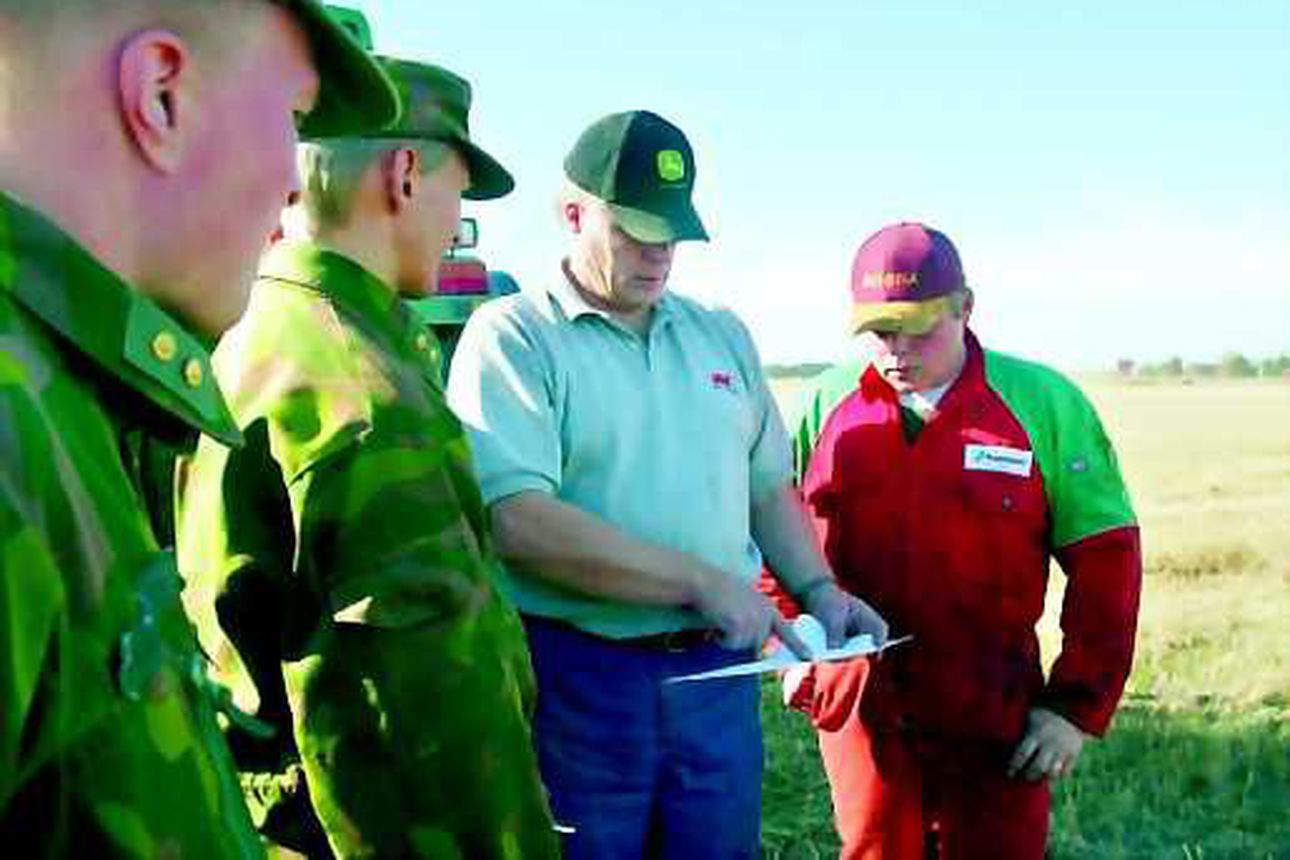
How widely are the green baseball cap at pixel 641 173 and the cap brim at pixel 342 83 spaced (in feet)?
5.39

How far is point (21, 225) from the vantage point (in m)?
0.98

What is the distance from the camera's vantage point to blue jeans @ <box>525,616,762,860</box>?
3027 mm

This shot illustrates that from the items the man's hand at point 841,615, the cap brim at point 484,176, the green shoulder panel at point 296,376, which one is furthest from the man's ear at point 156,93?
the man's hand at point 841,615

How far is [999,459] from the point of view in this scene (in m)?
3.35

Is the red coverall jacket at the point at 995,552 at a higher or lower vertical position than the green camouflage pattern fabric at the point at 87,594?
lower

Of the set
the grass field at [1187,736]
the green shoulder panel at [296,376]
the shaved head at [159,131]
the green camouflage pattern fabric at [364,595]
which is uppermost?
the shaved head at [159,131]

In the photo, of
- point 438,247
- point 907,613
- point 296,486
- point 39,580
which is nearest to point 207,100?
point 39,580

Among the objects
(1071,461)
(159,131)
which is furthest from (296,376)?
(1071,461)

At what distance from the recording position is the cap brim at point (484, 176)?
7.71 ft

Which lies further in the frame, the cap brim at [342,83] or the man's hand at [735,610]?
the man's hand at [735,610]

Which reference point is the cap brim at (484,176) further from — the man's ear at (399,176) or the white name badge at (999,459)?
the white name badge at (999,459)

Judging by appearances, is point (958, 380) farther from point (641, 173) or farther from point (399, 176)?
point (399, 176)

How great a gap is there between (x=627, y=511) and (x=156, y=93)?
201cm

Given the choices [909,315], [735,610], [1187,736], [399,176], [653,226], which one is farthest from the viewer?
[1187,736]
